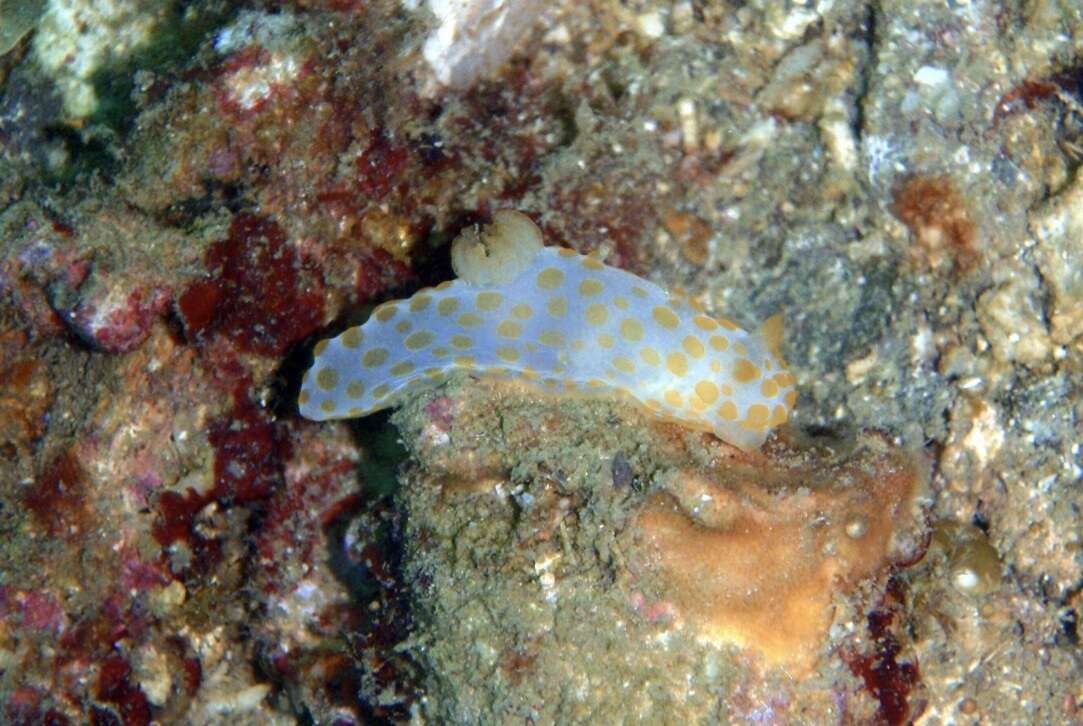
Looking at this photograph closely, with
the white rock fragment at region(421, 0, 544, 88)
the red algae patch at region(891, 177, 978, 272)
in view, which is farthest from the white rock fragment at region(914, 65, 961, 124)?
the white rock fragment at region(421, 0, 544, 88)

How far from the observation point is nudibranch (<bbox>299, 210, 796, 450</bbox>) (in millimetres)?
3434

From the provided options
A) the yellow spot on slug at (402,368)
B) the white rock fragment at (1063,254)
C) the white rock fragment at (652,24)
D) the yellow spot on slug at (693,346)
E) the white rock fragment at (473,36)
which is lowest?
the white rock fragment at (1063,254)

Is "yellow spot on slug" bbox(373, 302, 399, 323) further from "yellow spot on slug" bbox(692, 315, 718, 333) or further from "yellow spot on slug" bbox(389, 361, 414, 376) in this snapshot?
"yellow spot on slug" bbox(692, 315, 718, 333)

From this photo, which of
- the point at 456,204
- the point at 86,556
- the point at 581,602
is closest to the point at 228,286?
the point at 456,204

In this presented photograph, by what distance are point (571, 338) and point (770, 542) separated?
4.01ft

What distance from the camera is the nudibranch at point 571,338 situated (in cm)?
343

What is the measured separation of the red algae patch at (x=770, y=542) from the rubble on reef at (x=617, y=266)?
0.02 meters

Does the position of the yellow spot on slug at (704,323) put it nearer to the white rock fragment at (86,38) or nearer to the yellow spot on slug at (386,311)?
the yellow spot on slug at (386,311)

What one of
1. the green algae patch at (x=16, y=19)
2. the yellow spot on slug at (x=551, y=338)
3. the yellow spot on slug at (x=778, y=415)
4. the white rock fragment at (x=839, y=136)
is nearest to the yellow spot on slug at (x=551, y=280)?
the yellow spot on slug at (x=551, y=338)

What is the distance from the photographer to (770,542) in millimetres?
3213

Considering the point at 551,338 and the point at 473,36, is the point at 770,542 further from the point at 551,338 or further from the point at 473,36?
the point at 473,36

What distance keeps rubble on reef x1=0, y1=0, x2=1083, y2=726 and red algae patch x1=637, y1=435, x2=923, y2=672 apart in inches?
0.7

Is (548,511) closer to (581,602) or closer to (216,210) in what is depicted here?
(581,602)

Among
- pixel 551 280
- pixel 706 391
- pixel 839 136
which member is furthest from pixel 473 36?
pixel 706 391
